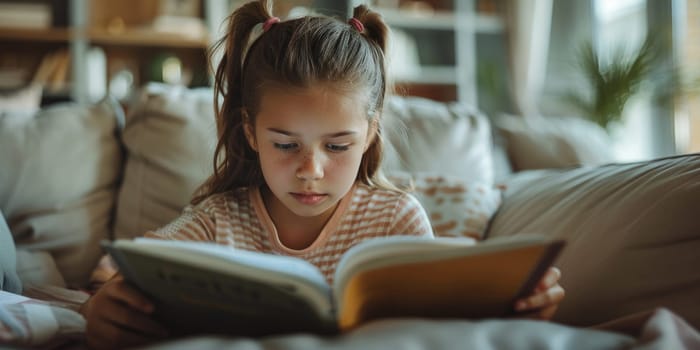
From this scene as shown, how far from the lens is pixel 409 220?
3.63ft

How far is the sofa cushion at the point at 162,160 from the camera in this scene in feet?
4.88

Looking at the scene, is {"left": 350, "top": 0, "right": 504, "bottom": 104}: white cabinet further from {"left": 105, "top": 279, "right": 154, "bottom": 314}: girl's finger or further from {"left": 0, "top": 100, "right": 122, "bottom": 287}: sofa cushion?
{"left": 105, "top": 279, "right": 154, "bottom": 314}: girl's finger

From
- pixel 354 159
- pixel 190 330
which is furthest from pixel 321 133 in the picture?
pixel 190 330

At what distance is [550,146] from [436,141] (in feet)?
1.58

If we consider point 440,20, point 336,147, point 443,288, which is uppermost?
point 440,20

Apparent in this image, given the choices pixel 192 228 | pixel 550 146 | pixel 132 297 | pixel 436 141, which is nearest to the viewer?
pixel 132 297

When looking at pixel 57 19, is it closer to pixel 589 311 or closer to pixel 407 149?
pixel 407 149

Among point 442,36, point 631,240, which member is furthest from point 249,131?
point 442,36

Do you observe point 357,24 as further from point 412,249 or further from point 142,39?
point 142,39

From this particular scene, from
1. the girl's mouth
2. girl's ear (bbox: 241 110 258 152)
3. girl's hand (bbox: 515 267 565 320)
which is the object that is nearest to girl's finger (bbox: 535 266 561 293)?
girl's hand (bbox: 515 267 565 320)

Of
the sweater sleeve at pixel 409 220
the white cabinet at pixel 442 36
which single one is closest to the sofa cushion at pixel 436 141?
the sweater sleeve at pixel 409 220

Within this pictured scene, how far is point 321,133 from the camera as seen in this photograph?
3.27 ft

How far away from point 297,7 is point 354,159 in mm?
2950

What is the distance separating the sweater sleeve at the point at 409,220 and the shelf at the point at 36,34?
2.98m
